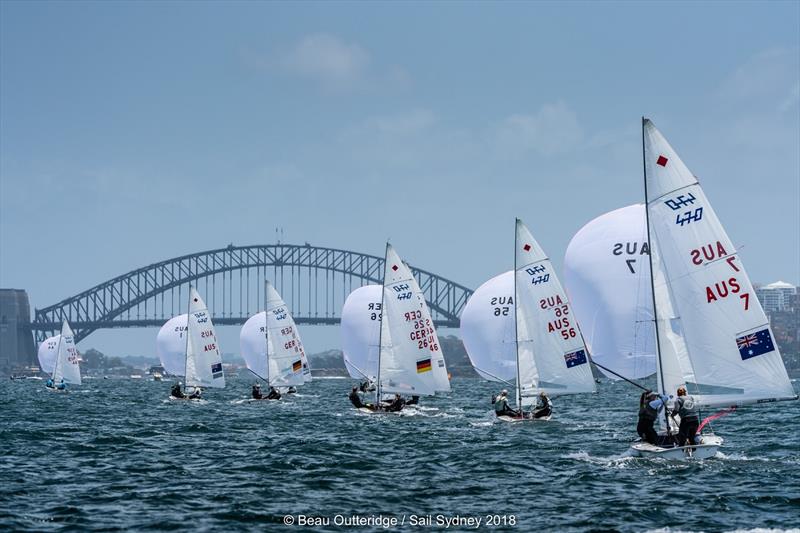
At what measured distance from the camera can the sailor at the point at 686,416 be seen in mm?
17734

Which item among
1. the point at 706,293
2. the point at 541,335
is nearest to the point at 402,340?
the point at 541,335

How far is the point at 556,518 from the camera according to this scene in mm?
13844

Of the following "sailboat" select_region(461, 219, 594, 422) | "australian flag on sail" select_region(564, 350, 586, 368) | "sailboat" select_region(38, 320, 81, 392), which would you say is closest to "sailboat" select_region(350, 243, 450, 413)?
"sailboat" select_region(461, 219, 594, 422)

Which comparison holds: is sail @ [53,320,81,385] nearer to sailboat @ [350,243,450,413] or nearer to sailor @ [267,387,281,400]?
sailor @ [267,387,281,400]

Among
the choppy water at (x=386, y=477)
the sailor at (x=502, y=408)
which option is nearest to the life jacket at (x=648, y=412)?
the choppy water at (x=386, y=477)

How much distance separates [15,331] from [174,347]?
129 meters

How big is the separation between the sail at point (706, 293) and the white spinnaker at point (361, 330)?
2430 centimetres

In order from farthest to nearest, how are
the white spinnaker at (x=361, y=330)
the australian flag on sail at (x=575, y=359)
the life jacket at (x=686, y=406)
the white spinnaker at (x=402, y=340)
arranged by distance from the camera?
the white spinnaker at (x=361, y=330)
the white spinnaker at (x=402, y=340)
the australian flag on sail at (x=575, y=359)
the life jacket at (x=686, y=406)

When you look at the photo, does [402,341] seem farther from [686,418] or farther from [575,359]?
[686,418]

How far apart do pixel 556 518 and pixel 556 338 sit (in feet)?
46.9

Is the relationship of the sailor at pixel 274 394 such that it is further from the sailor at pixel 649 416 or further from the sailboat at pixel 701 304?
the sailboat at pixel 701 304

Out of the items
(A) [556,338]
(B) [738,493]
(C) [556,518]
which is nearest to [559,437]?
(A) [556,338]

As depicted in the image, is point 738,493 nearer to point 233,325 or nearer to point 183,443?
point 183,443

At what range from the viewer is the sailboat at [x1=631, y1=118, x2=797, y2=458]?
17.3m
